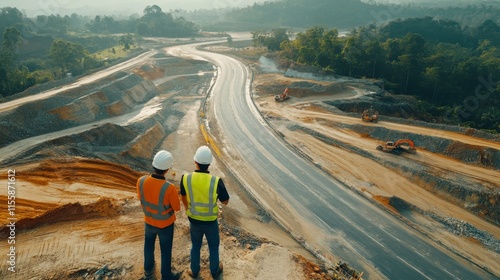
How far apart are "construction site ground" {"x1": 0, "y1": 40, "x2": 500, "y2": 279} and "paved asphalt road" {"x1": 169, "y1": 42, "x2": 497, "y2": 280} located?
0.90 metres

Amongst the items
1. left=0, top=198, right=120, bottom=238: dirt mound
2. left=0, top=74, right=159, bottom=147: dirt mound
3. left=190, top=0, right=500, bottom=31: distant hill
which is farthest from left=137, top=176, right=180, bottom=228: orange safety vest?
left=190, top=0, right=500, bottom=31: distant hill

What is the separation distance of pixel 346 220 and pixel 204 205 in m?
11.7

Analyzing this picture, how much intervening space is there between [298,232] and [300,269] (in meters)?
6.36

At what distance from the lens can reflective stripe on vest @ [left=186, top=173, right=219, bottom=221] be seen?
6.57 meters

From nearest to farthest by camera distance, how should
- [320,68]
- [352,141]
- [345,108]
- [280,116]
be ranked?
[352,141]
[280,116]
[345,108]
[320,68]

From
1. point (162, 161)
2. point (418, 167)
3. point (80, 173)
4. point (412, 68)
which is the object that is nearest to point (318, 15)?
point (412, 68)

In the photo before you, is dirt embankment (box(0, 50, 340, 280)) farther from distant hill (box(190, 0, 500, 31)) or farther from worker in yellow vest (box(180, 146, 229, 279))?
distant hill (box(190, 0, 500, 31))

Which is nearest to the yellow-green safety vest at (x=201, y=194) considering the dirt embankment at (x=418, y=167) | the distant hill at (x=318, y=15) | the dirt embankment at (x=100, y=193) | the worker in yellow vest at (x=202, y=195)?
the worker in yellow vest at (x=202, y=195)

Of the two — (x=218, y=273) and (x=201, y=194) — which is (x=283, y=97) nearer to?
(x=218, y=273)

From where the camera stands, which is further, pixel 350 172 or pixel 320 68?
pixel 320 68

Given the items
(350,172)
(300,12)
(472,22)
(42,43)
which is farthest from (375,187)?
(472,22)

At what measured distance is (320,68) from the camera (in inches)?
1842

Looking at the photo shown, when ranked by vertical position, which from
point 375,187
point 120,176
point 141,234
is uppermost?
point 141,234

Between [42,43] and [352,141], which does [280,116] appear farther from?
[42,43]
